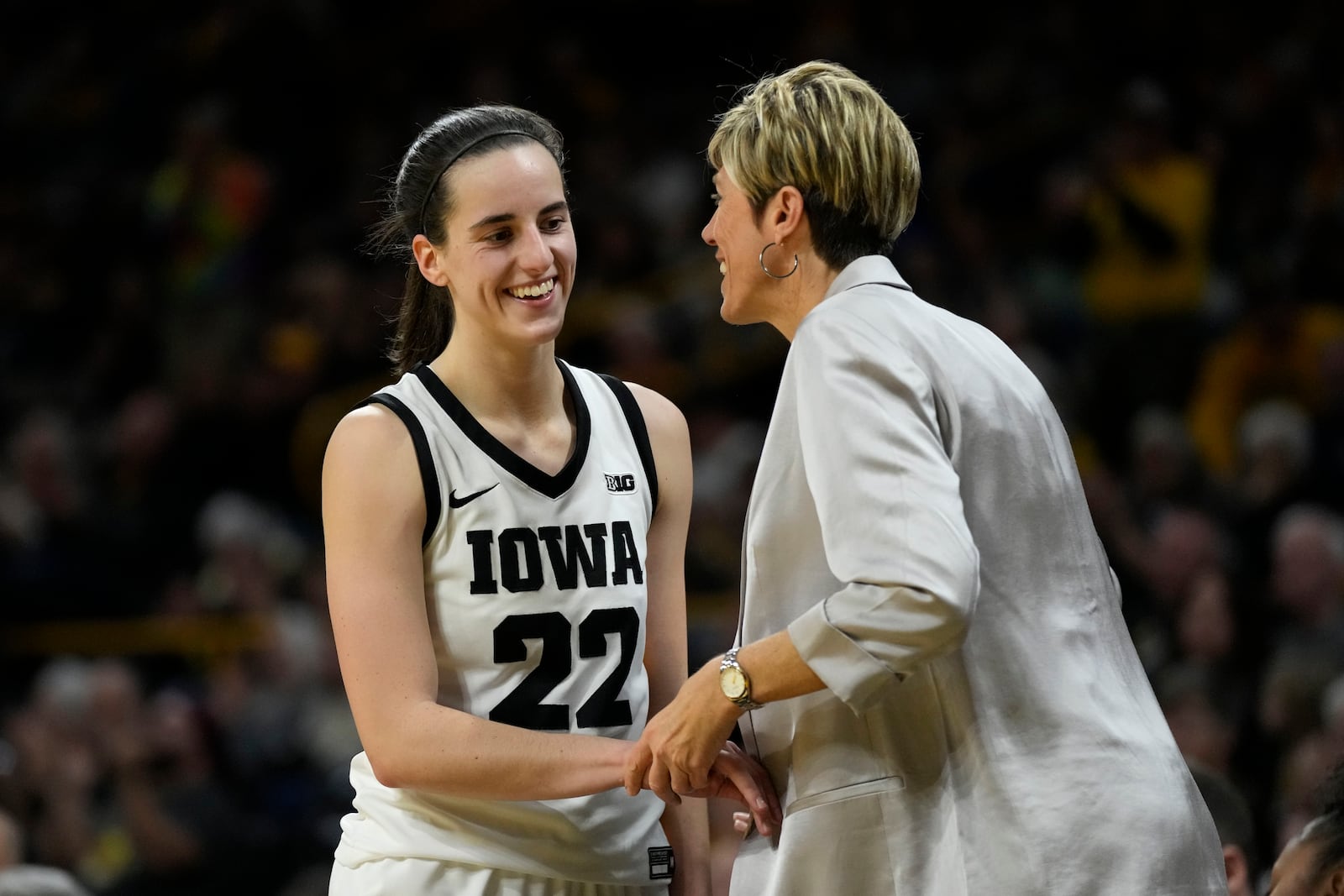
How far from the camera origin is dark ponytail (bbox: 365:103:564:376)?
245cm

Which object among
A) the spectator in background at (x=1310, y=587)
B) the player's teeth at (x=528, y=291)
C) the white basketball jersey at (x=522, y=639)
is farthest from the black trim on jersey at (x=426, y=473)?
the spectator in background at (x=1310, y=587)

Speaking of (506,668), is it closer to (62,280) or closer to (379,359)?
(379,359)

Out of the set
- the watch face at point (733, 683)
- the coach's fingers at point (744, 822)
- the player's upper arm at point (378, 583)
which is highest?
the player's upper arm at point (378, 583)

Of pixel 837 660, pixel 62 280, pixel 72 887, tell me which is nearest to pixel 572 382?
pixel 837 660

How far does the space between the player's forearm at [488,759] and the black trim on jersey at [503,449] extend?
1.19ft

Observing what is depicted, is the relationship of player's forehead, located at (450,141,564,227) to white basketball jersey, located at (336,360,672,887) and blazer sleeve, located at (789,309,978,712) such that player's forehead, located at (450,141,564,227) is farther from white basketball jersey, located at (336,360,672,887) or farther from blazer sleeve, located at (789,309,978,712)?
blazer sleeve, located at (789,309,978,712)

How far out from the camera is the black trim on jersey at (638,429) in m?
2.53

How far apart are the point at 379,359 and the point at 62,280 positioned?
1955mm

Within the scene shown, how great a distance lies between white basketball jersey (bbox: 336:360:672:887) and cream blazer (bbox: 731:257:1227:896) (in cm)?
32

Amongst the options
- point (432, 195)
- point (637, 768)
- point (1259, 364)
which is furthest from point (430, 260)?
point (1259, 364)

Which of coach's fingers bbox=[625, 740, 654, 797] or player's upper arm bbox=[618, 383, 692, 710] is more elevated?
player's upper arm bbox=[618, 383, 692, 710]

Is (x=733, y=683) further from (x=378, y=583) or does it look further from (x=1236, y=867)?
(x=1236, y=867)

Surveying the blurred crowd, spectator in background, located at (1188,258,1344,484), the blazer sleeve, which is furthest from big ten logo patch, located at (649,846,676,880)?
spectator in background, located at (1188,258,1344,484)

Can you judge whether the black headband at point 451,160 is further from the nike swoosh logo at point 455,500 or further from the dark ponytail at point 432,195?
the nike swoosh logo at point 455,500
